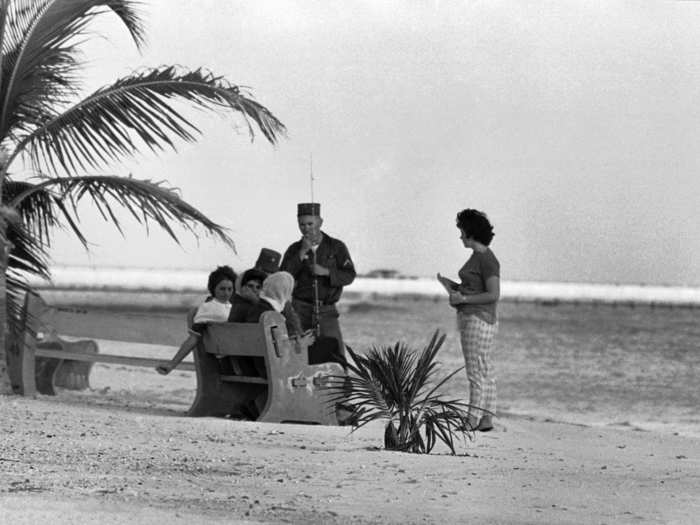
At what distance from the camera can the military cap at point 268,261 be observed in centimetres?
985

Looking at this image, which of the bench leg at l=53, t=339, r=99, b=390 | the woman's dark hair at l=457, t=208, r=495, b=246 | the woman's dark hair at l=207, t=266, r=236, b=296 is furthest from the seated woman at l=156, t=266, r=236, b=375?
the bench leg at l=53, t=339, r=99, b=390

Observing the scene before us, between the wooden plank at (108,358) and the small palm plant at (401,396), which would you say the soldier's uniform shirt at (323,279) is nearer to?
the wooden plank at (108,358)

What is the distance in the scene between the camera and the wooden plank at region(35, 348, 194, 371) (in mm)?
10172

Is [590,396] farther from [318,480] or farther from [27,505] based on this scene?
[27,505]

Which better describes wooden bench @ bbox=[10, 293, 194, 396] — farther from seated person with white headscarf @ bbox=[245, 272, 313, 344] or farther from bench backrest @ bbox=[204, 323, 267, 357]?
seated person with white headscarf @ bbox=[245, 272, 313, 344]

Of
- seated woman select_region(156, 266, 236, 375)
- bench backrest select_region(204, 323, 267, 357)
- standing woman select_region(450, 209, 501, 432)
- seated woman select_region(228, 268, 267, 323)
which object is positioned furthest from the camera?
seated woman select_region(156, 266, 236, 375)

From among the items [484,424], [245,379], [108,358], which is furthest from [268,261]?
[484,424]

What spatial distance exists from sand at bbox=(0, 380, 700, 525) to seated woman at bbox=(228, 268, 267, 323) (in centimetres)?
82

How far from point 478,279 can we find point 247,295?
1567mm

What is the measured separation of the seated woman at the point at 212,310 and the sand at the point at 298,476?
1.96 ft

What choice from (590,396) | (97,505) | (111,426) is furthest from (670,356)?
(97,505)

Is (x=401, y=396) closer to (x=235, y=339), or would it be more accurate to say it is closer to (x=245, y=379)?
(x=235, y=339)

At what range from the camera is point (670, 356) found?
3422 cm

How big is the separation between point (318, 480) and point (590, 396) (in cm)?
1596
